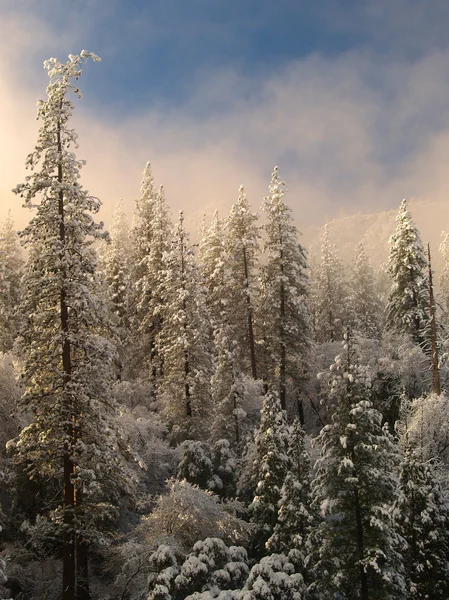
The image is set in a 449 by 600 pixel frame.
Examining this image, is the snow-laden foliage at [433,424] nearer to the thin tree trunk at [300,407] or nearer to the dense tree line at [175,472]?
the dense tree line at [175,472]

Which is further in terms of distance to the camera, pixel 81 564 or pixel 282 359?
pixel 282 359

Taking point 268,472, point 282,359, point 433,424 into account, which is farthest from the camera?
point 282,359

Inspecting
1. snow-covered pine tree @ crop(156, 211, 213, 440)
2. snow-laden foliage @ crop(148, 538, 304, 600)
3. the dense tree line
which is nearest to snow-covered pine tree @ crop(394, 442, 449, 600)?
the dense tree line

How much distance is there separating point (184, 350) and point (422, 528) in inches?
672

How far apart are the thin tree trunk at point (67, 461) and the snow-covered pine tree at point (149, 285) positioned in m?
19.6

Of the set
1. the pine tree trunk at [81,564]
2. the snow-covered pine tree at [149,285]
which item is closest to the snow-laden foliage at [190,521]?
the pine tree trunk at [81,564]

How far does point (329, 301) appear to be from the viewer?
5450 centimetres

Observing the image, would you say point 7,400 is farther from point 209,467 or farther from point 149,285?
point 149,285

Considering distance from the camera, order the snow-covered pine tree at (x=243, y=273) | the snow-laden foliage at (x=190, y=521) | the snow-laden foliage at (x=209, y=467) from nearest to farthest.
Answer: the snow-laden foliage at (x=190, y=521)
the snow-laden foliage at (x=209, y=467)
the snow-covered pine tree at (x=243, y=273)

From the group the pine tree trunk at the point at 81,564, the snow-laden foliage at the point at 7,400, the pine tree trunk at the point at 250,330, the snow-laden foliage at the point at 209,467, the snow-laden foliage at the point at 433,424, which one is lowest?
the pine tree trunk at the point at 81,564

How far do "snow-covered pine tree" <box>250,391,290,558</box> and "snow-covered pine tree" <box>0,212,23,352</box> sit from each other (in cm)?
2214

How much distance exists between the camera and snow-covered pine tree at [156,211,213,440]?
95.7ft

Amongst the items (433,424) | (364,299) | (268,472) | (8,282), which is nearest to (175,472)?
(268,472)

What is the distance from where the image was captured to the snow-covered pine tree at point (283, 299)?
108 feet
